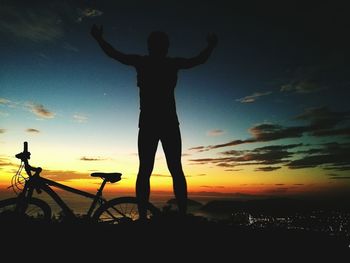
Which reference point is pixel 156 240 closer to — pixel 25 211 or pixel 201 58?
pixel 25 211

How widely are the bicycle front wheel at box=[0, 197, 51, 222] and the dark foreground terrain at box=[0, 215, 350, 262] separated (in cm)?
12

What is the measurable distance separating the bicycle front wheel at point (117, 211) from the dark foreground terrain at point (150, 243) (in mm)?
328

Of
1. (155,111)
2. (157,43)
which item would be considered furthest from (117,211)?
(157,43)

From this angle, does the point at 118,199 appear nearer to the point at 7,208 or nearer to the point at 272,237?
the point at 7,208

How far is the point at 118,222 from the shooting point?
6652 mm

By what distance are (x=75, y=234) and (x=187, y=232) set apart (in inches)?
Answer: 89.1

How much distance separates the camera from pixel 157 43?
17.3 ft

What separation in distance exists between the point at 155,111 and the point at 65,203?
10.8 ft

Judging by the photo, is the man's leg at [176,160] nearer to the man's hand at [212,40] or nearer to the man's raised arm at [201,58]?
the man's raised arm at [201,58]

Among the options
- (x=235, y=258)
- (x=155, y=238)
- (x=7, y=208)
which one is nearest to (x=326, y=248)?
(x=235, y=258)

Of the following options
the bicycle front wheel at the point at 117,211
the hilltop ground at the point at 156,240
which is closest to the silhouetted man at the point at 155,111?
the hilltop ground at the point at 156,240

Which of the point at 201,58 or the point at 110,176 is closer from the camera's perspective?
the point at 201,58

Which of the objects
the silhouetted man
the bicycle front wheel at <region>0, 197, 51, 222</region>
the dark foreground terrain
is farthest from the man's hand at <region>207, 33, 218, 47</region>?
the bicycle front wheel at <region>0, 197, 51, 222</region>

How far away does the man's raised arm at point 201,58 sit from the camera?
547 cm
